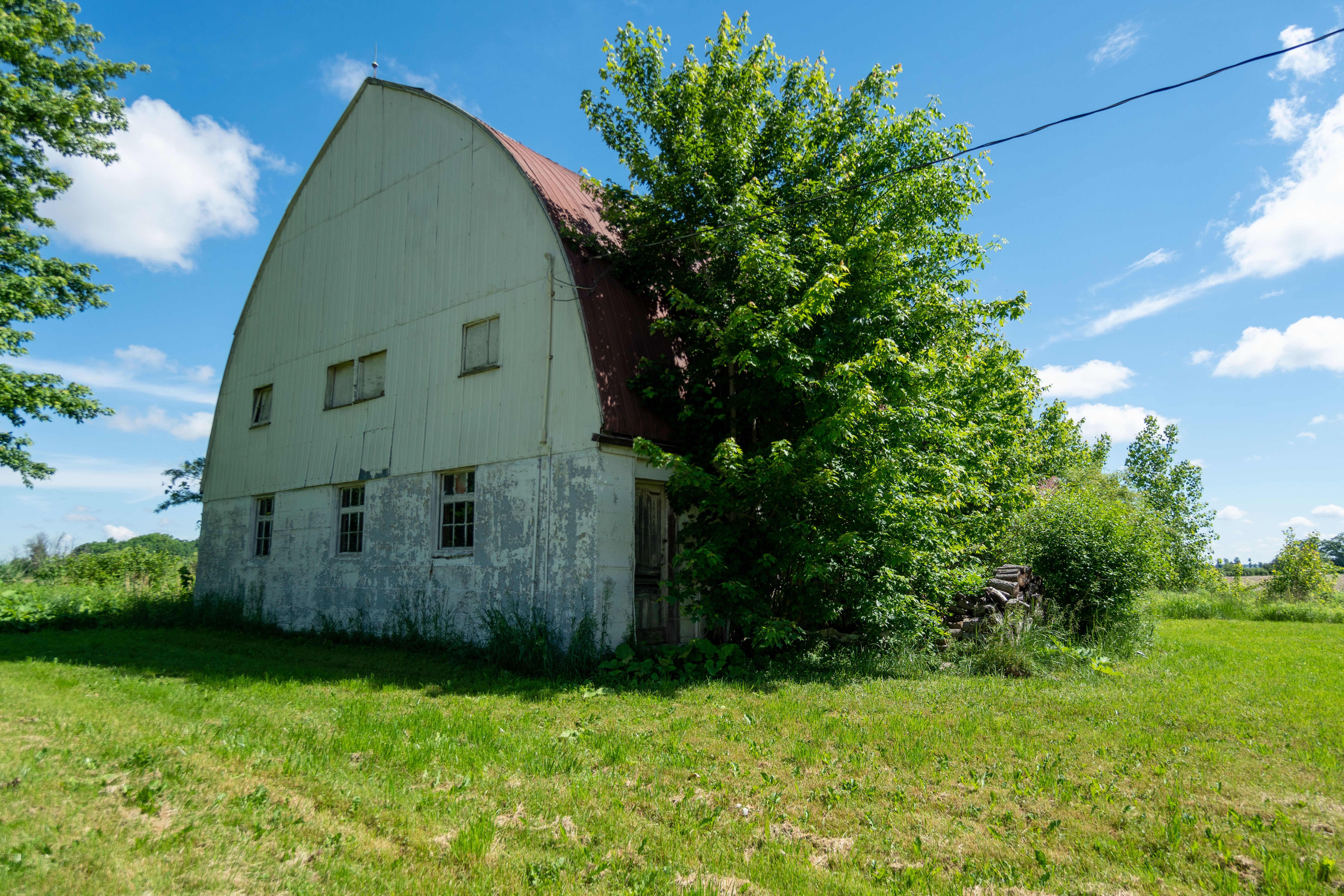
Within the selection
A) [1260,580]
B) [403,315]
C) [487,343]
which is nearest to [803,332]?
[487,343]

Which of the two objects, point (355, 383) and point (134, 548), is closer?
point (355, 383)

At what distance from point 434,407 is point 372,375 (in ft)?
7.94

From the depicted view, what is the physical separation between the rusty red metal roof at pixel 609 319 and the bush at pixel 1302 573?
91.7 feet

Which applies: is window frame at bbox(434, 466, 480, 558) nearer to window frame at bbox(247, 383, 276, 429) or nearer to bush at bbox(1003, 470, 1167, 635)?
window frame at bbox(247, 383, 276, 429)

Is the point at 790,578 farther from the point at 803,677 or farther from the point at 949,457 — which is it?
the point at 949,457

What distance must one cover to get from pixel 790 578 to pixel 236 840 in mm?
7352

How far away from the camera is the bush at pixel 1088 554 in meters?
12.8

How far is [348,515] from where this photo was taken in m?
13.6

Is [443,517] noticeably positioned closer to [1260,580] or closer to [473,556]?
[473,556]

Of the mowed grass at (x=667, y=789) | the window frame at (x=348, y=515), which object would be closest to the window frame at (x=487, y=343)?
the window frame at (x=348, y=515)

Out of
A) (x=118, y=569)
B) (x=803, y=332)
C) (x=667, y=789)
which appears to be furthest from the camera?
(x=118, y=569)

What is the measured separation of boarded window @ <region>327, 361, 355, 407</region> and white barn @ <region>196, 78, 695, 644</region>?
49 mm

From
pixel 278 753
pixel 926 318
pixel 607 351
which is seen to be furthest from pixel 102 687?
pixel 926 318

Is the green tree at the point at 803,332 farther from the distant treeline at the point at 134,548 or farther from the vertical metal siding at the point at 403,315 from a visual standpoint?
the distant treeline at the point at 134,548
